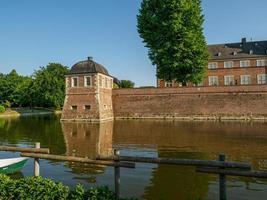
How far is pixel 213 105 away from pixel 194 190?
97.3 ft

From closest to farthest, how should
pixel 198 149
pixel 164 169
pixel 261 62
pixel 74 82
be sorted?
1. pixel 164 169
2. pixel 198 149
3. pixel 74 82
4. pixel 261 62

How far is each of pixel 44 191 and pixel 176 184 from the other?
14.9 ft

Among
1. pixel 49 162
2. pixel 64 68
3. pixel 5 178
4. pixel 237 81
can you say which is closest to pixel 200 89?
pixel 237 81

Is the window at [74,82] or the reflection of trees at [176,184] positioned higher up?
the window at [74,82]

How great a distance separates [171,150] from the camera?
1582 centimetres

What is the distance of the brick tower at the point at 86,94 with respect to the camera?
3744 centimetres

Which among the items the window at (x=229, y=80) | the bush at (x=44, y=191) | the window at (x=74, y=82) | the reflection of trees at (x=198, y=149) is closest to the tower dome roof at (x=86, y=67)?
the window at (x=74, y=82)

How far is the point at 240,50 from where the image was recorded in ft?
186

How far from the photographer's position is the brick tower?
3744 cm

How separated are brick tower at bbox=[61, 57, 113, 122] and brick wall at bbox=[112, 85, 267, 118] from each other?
3.13 metres

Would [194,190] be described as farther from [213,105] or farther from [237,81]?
[237,81]

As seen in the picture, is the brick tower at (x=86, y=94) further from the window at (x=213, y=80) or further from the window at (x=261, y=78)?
the window at (x=261, y=78)

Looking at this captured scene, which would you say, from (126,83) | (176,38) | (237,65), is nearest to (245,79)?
(237,65)

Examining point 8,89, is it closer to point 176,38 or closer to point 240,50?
point 176,38
